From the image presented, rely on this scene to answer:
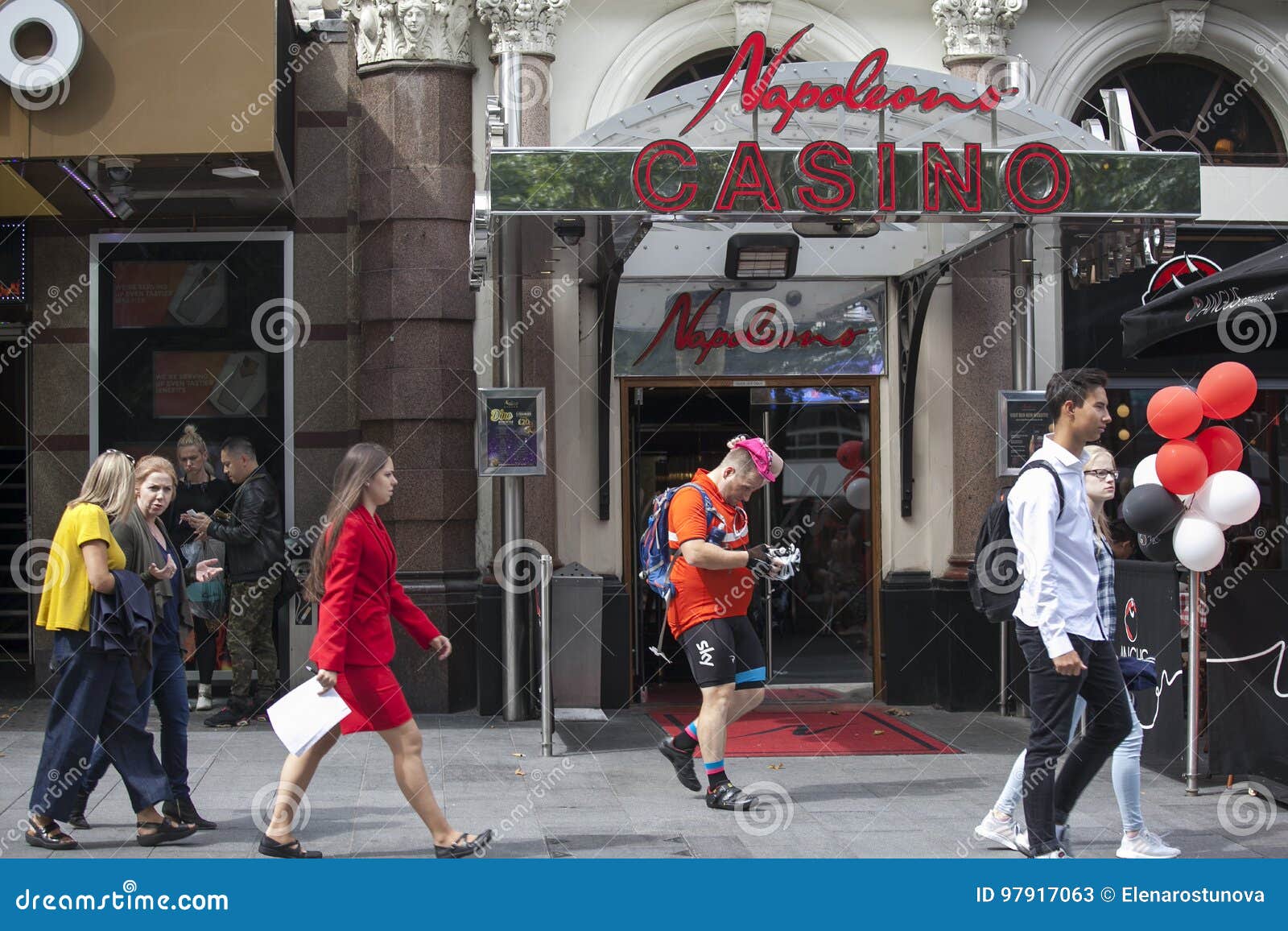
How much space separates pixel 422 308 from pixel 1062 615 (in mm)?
5881

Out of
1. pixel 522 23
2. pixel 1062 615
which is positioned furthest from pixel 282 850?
pixel 522 23

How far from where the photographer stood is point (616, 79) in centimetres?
1052

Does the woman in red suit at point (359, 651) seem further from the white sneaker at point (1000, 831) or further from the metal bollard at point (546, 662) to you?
the metal bollard at point (546, 662)

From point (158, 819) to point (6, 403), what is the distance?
7.01 m

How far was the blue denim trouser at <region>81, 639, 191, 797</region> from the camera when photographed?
20.8ft

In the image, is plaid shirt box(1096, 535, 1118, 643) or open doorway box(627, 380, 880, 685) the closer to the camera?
plaid shirt box(1096, 535, 1118, 643)

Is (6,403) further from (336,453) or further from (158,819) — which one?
(158,819)

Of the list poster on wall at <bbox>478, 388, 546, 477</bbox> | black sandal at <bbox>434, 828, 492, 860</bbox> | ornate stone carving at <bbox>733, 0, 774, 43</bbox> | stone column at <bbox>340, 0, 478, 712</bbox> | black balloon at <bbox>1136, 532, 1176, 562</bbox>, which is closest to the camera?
black sandal at <bbox>434, 828, 492, 860</bbox>

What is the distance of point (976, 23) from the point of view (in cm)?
1047

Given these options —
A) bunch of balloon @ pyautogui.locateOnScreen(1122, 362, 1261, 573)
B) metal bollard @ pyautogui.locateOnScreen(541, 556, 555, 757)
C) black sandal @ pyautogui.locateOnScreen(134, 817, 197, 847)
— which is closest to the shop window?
metal bollard @ pyautogui.locateOnScreen(541, 556, 555, 757)

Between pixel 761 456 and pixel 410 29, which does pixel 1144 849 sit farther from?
pixel 410 29

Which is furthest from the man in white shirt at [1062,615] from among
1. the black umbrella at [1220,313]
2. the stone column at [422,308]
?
the stone column at [422,308]

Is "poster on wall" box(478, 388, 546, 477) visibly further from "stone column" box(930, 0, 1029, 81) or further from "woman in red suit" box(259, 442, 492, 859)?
"stone column" box(930, 0, 1029, 81)

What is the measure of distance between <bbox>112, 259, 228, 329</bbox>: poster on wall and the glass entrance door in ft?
13.7
